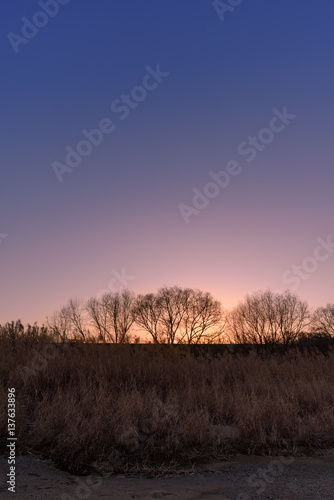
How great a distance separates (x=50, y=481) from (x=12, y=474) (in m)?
0.44

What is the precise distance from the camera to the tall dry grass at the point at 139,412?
18.6ft

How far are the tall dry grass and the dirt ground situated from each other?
0.32 m

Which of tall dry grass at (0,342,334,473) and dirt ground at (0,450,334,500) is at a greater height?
tall dry grass at (0,342,334,473)

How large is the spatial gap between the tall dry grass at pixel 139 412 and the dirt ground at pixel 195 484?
32 centimetres

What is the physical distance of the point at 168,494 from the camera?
4.49m

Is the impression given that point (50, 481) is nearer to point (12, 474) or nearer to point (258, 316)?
point (12, 474)

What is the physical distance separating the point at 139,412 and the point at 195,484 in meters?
1.84

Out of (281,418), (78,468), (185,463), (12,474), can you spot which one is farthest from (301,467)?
(12,474)

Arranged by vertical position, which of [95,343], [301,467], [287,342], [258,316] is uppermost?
[258,316]

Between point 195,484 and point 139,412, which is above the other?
point 139,412

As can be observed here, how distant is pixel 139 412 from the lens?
6.57 m

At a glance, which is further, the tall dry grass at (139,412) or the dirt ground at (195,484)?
the tall dry grass at (139,412)

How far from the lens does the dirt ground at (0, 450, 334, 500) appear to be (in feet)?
14.6

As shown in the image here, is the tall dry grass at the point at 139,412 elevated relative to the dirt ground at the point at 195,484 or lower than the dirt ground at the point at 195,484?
elevated
